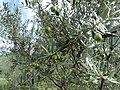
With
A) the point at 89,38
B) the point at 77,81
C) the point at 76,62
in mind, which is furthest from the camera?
the point at 77,81

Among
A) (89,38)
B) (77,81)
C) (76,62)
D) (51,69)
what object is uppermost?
(89,38)

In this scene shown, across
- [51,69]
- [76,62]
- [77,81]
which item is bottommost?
[77,81]

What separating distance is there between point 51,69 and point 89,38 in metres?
1.73

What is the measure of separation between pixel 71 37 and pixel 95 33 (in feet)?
1.27

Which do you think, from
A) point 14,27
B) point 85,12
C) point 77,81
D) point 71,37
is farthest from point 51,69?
point 14,27

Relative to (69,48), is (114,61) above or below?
below

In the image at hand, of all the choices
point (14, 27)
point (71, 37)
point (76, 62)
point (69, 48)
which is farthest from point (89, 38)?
point (14, 27)

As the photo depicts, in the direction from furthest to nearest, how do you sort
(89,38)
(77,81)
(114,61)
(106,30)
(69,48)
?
1. (77,81)
2. (114,61)
3. (69,48)
4. (89,38)
5. (106,30)

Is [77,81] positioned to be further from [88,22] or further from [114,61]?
[88,22]

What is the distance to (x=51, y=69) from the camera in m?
3.97

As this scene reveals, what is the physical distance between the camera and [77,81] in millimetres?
4434

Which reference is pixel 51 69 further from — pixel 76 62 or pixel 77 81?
pixel 76 62

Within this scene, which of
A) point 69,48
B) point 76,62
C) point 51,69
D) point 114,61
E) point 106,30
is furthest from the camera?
point 51,69

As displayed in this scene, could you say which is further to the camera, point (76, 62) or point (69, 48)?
point (76, 62)
